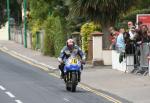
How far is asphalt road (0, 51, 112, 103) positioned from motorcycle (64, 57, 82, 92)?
1.08 ft

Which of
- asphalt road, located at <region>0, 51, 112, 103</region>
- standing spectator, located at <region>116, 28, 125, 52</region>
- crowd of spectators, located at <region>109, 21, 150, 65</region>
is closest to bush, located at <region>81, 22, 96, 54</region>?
asphalt road, located at <region>0, 51, 112, 103</region>

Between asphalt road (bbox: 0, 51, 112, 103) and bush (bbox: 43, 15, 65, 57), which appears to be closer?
asphalt road (bbox: 0, 51, 112, 103)

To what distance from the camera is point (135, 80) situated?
77.0ft

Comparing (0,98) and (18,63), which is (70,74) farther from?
(18,63)

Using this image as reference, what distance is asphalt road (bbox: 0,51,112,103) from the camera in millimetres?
18489

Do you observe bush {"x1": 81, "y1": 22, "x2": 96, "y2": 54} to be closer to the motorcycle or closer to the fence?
the fence

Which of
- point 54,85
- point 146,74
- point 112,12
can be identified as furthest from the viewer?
point 112,12

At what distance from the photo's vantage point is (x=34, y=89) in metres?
21.6

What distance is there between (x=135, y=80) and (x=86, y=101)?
580 centimetres

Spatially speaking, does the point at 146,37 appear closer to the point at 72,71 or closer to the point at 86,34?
the point at 72,71

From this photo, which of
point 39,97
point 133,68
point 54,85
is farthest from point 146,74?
point 39,97

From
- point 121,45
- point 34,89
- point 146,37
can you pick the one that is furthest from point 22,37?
point 34,89

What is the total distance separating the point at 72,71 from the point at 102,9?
12.1 m

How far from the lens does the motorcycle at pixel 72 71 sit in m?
20.6
